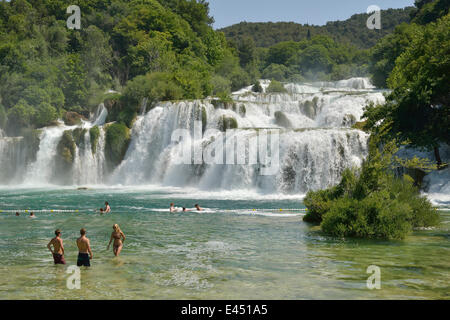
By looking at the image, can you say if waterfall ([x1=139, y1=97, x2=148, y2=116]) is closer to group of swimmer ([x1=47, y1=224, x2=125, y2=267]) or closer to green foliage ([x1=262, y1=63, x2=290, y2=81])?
group of swimmer ([x1=47, y1=224, x2=125, y2=267])

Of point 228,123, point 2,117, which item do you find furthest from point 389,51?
point 2,117

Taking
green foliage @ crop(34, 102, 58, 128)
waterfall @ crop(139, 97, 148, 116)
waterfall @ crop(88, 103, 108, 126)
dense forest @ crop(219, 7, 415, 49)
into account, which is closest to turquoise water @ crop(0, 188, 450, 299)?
waterfall @ crop(139, 97, 148, 116)

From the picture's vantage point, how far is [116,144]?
1668 inches

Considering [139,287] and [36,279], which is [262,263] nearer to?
[139,287]

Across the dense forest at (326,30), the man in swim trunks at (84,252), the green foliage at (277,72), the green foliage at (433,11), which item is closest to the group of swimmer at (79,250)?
the man in swim trunks at (84,252)

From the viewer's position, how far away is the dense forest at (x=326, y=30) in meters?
150

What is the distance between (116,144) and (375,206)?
3046 cm

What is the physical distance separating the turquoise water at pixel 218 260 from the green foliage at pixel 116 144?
19.5m

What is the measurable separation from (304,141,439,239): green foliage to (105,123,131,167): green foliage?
1058 inches

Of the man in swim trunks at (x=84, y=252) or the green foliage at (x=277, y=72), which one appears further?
the green foliage at (x=277, y=72)

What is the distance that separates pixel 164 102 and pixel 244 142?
40.3 ft

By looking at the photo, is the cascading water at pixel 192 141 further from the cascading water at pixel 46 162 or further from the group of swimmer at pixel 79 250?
the group of swimmer at pixel 79 250

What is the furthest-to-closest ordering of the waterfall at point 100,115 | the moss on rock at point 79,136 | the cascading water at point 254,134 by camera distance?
the waterfall at point 100,115 < the moss on rock at point 79,136 < the cascading water at point 254,134
